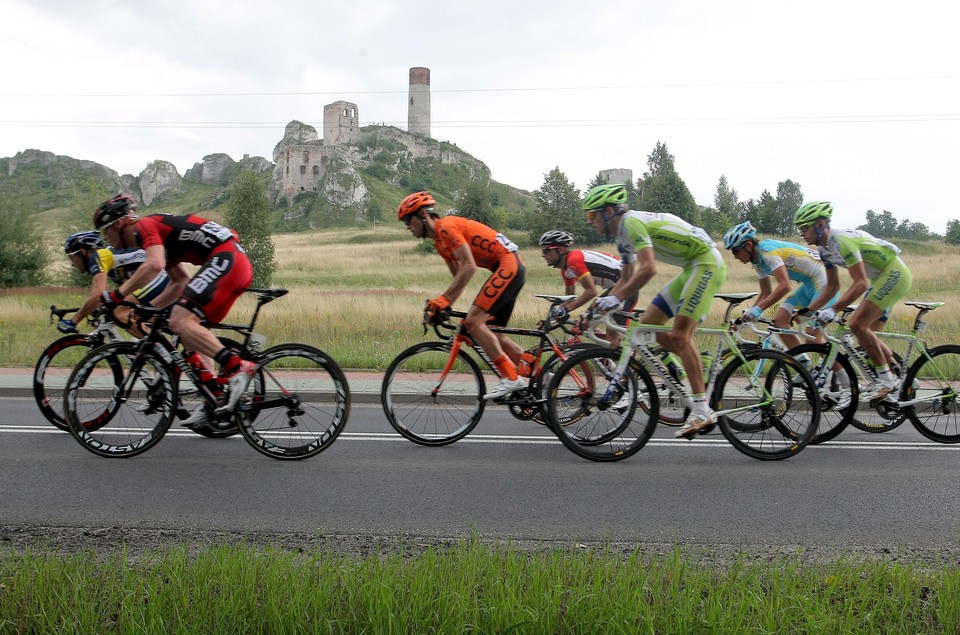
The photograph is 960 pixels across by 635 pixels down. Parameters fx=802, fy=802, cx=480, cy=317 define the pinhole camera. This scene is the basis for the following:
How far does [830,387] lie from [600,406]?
7.24 ft

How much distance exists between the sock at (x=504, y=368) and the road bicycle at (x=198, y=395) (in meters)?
1.29

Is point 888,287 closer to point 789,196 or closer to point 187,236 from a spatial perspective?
point 187,236

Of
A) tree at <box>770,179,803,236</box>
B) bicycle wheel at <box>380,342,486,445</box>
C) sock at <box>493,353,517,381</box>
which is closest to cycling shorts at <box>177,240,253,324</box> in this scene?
bicycle wheel at <box>380,342,486,445</box>

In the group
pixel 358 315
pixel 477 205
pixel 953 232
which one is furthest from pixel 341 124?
pixel 358 315

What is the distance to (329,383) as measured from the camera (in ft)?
20.4

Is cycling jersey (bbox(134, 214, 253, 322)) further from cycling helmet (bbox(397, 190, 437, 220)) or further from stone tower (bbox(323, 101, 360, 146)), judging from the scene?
stone tower (bbox(323, 101, 360, 146))

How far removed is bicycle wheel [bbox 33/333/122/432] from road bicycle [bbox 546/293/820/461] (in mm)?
4126

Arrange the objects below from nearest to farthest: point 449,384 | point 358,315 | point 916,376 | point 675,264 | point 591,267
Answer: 1. point 675,264
2. point 449,384
3. point 916,376
4. point 591,267
5. point 358,315

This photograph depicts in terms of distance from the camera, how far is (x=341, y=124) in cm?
15062

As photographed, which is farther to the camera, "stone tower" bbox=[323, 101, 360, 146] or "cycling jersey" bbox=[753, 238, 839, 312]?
"stone tower" bbox=[323, 101, 360, 146]

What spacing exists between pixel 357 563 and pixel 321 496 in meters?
1.79

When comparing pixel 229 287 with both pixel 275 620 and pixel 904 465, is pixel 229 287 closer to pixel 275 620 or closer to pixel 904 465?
pixel 275 620

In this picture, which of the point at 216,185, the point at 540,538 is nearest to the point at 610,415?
the point at 540,538

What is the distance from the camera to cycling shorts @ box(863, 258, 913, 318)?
7262 millimetres
